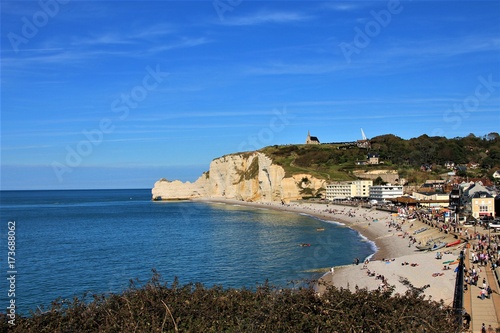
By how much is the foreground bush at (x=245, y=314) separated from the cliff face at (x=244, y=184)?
324ft

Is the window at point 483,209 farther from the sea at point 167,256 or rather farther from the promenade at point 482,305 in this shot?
the promenade at point 482,305

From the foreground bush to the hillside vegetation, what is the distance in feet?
327

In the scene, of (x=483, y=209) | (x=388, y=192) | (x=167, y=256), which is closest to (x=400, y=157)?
(x=388, y=192)

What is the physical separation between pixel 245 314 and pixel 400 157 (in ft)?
444

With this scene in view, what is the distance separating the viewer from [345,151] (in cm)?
14462

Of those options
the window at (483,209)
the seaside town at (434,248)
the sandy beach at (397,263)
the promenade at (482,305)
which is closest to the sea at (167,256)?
the sandy beach at (397,263)

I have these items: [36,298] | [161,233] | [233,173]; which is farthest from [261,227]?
[233,173]

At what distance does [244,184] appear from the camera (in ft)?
441

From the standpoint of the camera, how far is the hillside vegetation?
118812 millimetres

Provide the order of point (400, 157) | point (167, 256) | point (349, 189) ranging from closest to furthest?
point (167, 256) < point (349, 189) < point (400, 157)

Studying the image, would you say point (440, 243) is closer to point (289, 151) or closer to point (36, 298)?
point (36, 298)

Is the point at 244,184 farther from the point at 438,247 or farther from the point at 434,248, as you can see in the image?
the point at 438,247

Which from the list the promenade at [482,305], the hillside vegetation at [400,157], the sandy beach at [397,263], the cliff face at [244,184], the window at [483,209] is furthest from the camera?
the hillside vegetation at [400,157]

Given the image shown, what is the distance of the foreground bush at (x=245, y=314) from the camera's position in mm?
11164
